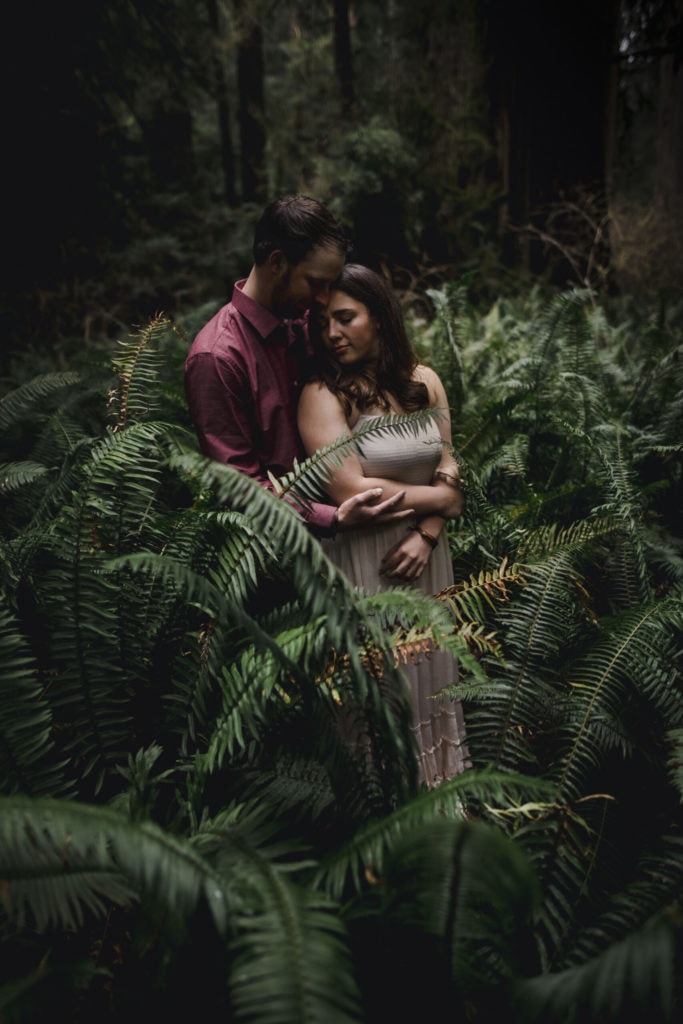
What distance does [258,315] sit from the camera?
7.21 ft

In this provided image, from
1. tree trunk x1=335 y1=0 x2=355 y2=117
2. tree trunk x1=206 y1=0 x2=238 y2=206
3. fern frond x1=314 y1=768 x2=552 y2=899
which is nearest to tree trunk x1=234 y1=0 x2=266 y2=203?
tree trunk x1=206 y1=0 x2=238 y2=206

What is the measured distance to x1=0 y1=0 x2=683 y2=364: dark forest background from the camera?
18.1 ft

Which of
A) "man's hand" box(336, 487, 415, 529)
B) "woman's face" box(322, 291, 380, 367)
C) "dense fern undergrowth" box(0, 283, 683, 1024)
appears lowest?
"dense fern undergrowth" box(0, 283, 683, 1024)

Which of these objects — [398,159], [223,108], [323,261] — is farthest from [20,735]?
[223,108]

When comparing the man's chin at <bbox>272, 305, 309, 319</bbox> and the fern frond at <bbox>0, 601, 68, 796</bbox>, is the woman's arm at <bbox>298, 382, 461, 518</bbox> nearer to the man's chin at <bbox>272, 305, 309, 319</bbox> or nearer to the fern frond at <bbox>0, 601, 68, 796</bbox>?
the man's chin at <bbox>272, 305, 309, 319</bbox>

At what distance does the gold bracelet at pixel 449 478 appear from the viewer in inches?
87.5

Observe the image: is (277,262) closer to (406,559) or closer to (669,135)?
(406,559)

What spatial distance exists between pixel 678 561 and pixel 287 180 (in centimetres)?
709

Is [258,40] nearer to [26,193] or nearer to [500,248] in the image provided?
[500,248]

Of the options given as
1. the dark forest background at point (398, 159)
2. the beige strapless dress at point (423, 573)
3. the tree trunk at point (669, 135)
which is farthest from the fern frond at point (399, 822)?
the tree trunk at point (669, 135)

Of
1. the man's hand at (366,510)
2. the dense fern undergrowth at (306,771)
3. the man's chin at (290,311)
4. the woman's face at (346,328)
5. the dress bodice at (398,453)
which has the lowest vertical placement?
the dense fern undergrowth at (306,771)

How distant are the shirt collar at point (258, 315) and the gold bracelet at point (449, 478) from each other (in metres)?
0.79

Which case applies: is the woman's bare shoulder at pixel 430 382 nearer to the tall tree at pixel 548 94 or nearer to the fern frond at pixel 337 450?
the fern frond at pixel 337 450

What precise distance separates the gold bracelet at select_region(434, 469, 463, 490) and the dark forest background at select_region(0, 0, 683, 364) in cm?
439
